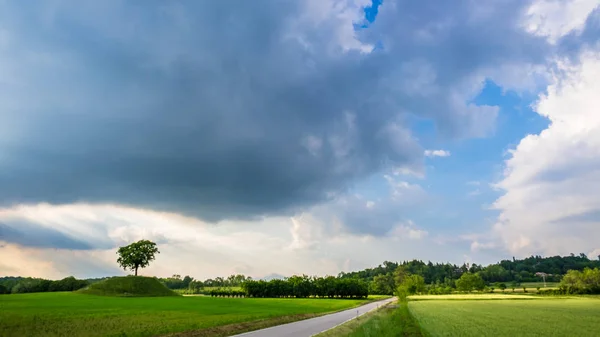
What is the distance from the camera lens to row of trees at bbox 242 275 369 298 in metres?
164

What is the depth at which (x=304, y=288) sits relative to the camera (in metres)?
167

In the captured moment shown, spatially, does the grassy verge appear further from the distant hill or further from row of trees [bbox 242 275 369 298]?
row of trees [bbox 242 275 369 298]

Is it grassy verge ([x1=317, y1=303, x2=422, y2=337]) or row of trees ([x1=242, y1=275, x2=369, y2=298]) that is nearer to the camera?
grassy verge ([x1=317, y1=303, x2=422, y2=337])

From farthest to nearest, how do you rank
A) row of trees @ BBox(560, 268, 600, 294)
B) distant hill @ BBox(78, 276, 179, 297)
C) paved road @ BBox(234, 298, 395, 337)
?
1. row of trees @ BBox(560, 268, 600, 294)
2. distant hill @ BBox(78, 276, 179, 297)
3. paved road @ BBox(234, 298, 395, 337)

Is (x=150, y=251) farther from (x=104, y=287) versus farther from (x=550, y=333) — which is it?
(x=550, y=333)

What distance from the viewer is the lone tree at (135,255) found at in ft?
466

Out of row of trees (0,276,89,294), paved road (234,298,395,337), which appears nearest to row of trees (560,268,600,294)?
paved road (234,298,395,337)

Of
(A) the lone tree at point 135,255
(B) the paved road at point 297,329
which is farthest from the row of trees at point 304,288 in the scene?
(B) the paved road at point 297,329

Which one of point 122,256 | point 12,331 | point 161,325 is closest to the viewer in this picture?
point 12,331

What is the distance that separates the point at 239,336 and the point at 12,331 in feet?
55.9

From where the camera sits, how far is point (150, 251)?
478 feet

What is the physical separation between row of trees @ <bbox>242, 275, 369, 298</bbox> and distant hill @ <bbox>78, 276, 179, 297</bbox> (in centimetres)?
4888

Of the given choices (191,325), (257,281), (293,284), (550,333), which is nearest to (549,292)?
(293,284)

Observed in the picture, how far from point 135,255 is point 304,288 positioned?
233 ft
